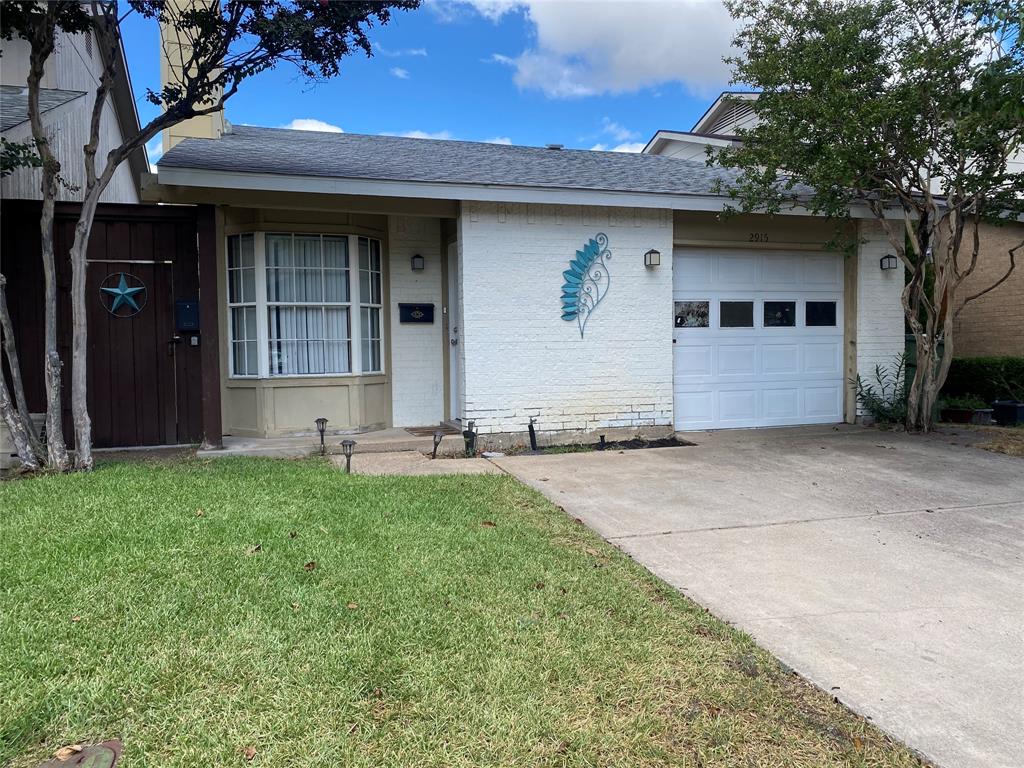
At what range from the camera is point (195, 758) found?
7.07 ft

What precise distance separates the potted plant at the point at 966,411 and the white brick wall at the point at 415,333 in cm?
773

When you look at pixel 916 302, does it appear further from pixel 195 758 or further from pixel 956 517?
pixel 195 758

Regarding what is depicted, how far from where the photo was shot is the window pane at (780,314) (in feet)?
31.2

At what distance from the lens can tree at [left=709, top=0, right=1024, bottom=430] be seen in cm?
724

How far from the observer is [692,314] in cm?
918

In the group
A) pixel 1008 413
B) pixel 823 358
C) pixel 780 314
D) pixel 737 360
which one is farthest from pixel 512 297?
pixel 1008 413

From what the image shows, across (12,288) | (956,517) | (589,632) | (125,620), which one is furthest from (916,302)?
(12,288)

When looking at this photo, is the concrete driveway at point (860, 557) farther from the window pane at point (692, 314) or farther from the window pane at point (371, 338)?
the window pane at point (371, 338)

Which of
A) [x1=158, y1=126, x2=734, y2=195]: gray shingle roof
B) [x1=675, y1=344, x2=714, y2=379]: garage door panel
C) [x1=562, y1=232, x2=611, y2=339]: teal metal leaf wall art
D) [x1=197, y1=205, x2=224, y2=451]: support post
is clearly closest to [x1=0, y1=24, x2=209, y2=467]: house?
[x1=197, y1=205, x2=224, y2=451]: support post

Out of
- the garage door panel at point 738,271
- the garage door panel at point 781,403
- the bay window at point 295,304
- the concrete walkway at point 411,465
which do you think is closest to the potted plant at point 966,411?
the garage door panel at point 781,403

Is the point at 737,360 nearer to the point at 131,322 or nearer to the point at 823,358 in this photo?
the point at 823,358

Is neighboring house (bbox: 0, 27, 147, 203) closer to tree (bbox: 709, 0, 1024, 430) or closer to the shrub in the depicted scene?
tree (bbox: 709, 0, 1024, 430)

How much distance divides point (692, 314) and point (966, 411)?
506 centimetres

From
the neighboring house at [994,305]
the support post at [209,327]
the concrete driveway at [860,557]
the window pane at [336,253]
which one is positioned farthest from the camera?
the neighboring house at [994,305]
